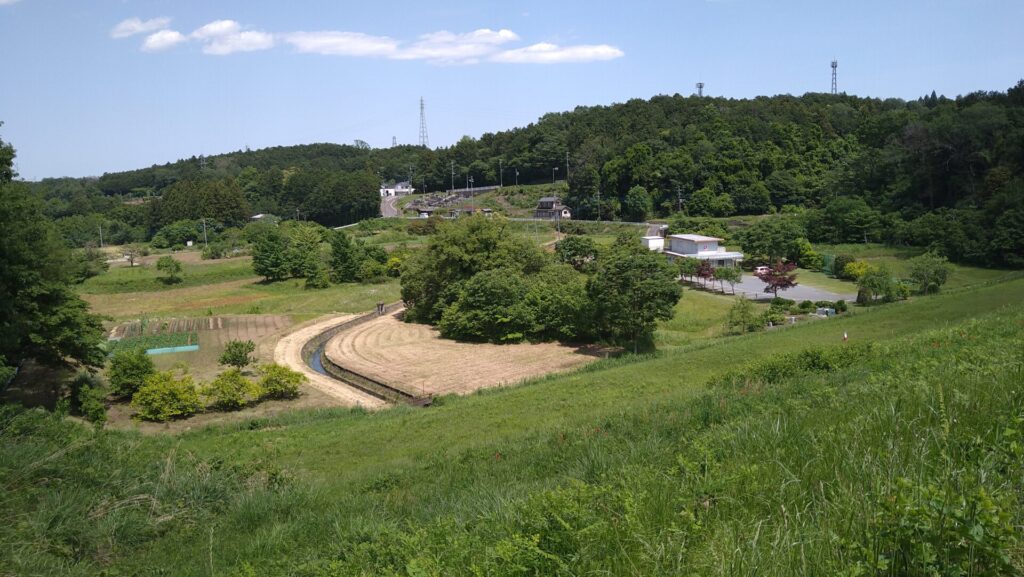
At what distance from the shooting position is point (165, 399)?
18109mm

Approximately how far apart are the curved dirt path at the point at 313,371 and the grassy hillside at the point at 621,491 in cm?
827

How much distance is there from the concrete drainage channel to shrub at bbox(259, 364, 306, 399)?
257 centimetres

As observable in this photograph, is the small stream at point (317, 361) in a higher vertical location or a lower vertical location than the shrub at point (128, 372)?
lower

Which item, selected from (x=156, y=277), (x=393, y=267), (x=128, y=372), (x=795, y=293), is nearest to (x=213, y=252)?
(x=156, y=277)

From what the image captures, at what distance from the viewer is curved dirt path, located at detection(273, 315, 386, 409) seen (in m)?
20.5

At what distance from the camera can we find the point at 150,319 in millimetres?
32969

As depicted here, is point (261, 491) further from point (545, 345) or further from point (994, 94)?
point (994, 94)

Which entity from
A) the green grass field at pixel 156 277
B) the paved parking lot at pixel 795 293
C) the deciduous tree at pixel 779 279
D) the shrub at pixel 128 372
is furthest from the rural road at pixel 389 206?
the shrub at pixel 128 372

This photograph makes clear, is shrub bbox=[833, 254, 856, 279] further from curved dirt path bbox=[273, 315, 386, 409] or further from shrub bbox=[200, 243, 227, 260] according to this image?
shrub bbox=[200, 243, 227, 260]

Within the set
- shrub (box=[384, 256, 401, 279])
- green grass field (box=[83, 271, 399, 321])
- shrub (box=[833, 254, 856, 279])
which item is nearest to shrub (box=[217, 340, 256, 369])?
green grass field (box=[83, 271, 399, 321])

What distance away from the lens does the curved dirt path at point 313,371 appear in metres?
20.5

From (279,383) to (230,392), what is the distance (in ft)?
5.01

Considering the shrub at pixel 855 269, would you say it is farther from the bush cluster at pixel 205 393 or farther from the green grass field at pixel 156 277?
the green grass field at pixel 156 277

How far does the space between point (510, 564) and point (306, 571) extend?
194cm
